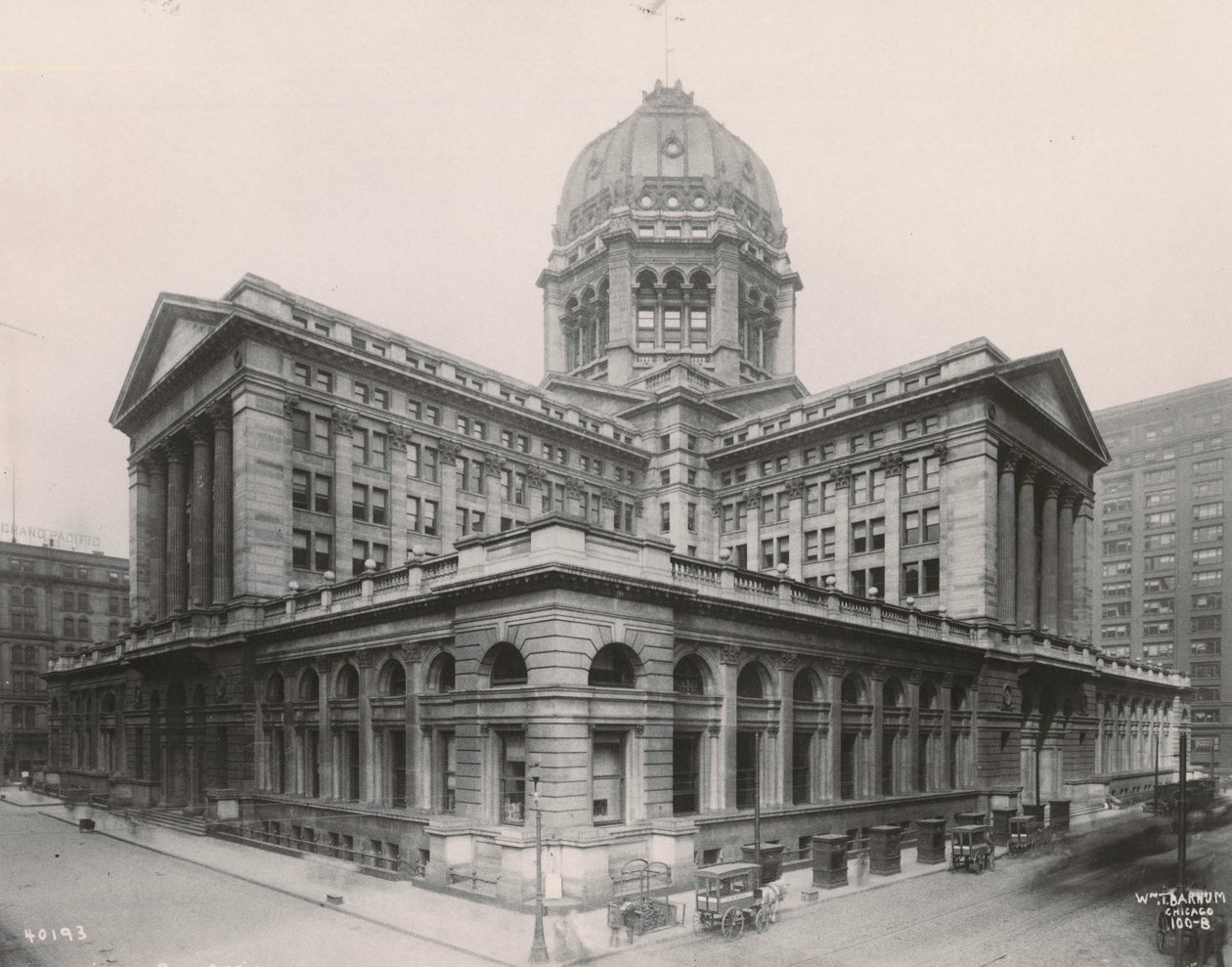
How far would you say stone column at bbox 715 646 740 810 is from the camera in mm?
33219

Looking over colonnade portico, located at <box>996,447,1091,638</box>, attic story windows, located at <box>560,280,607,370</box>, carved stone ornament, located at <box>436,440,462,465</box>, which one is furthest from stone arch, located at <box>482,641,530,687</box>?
attic story windows, located at <box>560,280,607,370</box>

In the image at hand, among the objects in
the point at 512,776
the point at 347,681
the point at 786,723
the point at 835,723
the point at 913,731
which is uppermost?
the point at 347,681

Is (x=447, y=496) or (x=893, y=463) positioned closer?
(x=893, y=463)

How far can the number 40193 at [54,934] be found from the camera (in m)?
23.2

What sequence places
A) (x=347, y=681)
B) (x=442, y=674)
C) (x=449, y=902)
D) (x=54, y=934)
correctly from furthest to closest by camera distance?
(x=347, y=681)
(x=442, y=674)
(x=449, y=902)
(x=54, y=934)

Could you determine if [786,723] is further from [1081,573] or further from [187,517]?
[1081,573]

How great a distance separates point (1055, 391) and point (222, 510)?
46759 mm

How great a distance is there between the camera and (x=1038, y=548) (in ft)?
192

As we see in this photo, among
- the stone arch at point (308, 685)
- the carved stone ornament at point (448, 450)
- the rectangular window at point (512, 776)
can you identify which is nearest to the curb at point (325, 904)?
the rectangular window at point (512, 776)

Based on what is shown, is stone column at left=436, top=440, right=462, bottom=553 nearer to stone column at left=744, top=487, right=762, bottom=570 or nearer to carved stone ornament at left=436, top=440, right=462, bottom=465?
carved stone ornament at left=436, top=440, right=462, bottom=465

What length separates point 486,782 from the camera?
2961 centimetres

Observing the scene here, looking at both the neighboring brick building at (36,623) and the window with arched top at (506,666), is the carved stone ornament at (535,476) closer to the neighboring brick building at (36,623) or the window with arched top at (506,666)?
the window with arched top at (506,666)

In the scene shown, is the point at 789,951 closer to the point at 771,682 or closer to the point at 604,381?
the point at 771,682

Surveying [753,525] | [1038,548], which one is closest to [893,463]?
[753,525]
